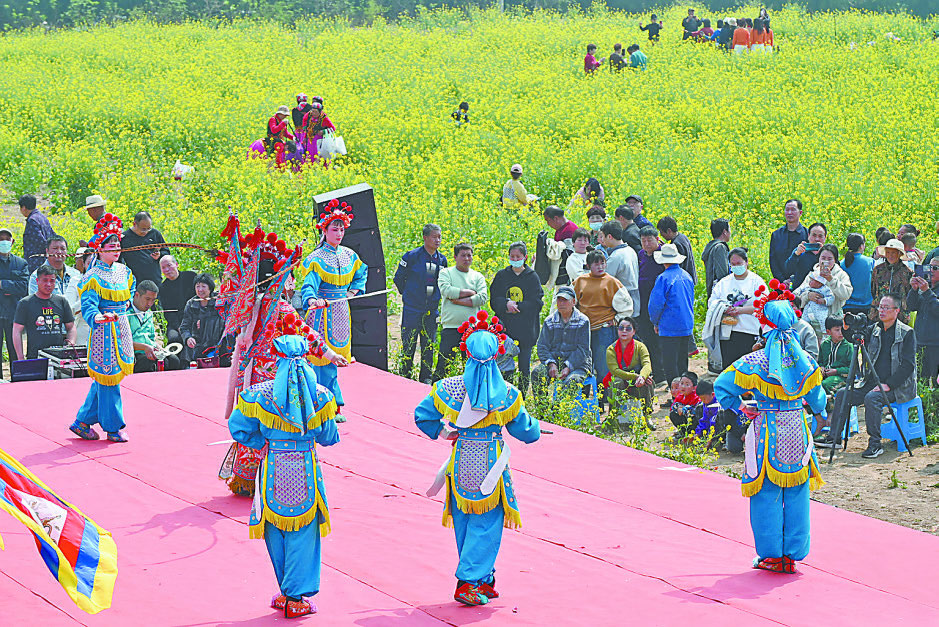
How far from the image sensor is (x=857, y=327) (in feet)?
34.2

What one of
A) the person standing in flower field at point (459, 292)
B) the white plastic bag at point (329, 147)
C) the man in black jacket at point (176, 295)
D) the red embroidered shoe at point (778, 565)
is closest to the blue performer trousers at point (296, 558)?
the red embroidered shoe at point (778, 565)

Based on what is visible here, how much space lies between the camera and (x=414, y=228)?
16281 millimetres

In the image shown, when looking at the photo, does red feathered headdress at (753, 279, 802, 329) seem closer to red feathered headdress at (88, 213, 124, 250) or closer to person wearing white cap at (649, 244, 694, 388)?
person wearing white cap at (649, 244, 694, 388)

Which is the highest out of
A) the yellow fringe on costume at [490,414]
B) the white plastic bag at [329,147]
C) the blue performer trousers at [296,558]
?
the white plastic bag at [329,147]

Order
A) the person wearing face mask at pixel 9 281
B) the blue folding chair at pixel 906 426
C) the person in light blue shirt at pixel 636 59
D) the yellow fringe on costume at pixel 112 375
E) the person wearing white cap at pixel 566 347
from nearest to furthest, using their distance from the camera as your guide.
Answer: the yellow fringe on costume at pixel 112 375 → the blue folding chair at pixel 906 426 → the person wearing white cap at pixel 566 347 → the person wearing face mask at pixel 9 281 → the person in light blue shirt at pixel 636 59

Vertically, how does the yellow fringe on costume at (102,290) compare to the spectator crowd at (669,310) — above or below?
above

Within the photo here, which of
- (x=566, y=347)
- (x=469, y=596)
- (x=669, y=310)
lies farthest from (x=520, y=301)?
(x=469, y=596)

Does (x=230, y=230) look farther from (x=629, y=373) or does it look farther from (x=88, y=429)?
(x=629, y=373)

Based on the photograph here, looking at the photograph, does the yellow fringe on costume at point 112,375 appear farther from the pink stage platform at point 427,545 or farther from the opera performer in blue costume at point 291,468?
the opera performer in blue costume at point 291,468

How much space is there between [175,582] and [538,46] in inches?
1148

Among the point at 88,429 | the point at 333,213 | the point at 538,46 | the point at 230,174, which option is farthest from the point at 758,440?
the point at 538,46

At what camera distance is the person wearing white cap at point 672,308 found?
11.3 metres

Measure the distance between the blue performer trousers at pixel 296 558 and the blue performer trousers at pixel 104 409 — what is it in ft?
10.7

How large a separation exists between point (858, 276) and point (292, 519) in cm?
Answer: 711
